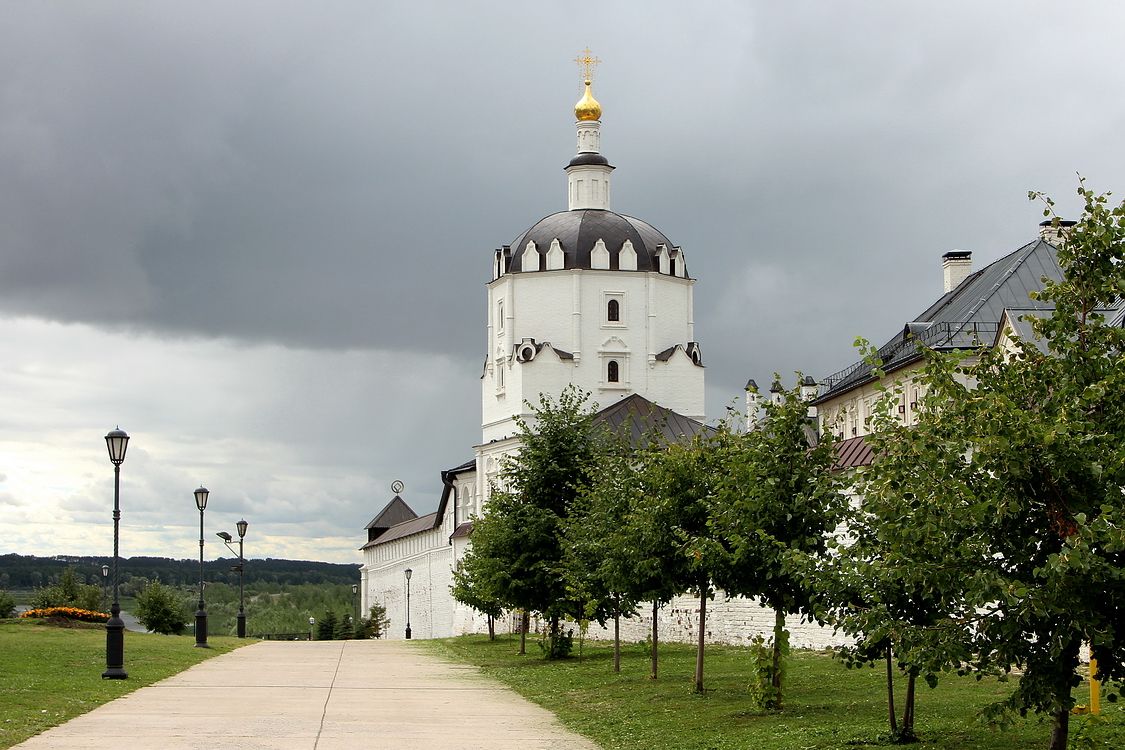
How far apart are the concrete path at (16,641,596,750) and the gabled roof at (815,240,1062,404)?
24409 millimetres

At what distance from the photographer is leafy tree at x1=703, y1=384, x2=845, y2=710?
17.8m

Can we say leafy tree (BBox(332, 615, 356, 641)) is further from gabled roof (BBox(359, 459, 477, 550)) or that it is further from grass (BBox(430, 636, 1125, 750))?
grass (BBox(430, 636, 1125, 750))

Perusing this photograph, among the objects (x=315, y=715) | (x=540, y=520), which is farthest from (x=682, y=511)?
(x=540, y=520)

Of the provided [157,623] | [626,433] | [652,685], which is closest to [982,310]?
[626,433]

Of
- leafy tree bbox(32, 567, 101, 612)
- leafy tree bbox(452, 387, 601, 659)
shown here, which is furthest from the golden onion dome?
leafy tree bbox(452, 387, 601, 659)

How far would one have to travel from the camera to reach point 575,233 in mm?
79750

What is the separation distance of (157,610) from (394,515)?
5898cm

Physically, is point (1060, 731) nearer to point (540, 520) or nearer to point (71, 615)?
point (540, 520)

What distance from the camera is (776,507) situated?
1786 cm

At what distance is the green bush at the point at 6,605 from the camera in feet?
174

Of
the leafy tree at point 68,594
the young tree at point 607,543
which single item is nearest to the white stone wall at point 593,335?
the leafy tree at point 68,594

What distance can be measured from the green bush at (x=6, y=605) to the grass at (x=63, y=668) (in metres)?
8.42

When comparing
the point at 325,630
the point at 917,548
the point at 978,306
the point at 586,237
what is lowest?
the point at 325,630

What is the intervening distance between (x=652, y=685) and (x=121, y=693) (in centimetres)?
817
